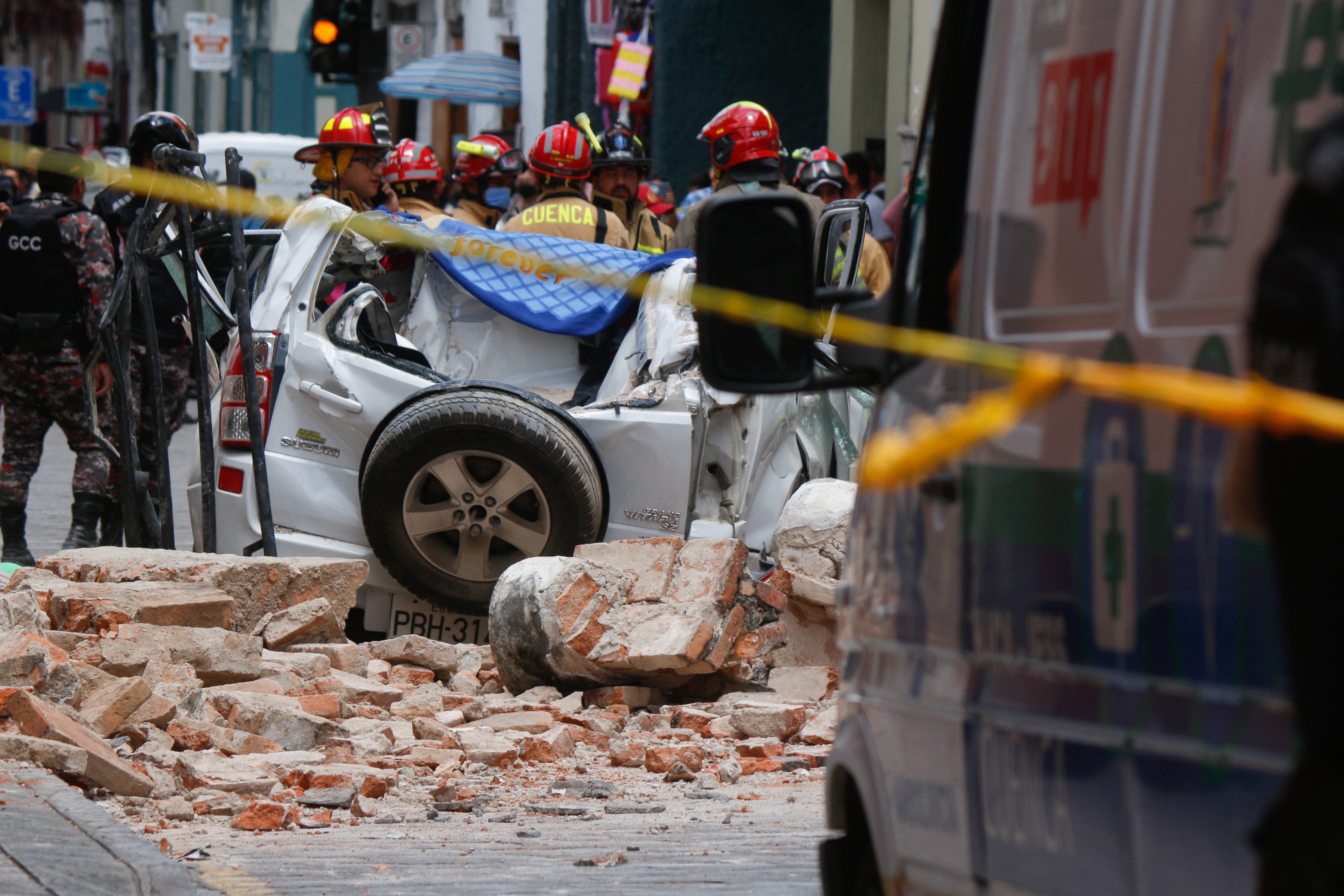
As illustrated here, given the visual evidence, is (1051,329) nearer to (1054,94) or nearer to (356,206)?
(1054,94)

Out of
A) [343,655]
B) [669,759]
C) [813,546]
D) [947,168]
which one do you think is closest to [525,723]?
[669,759]

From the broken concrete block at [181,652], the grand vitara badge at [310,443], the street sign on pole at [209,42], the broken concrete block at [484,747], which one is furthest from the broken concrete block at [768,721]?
the street sign on pole at [209,42]

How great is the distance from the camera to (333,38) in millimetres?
18875

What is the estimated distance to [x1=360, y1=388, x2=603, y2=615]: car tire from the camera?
6.77m

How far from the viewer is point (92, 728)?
536cm

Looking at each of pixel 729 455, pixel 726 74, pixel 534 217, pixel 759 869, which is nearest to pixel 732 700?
pixel 729 455

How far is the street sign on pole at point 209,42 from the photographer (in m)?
33.1

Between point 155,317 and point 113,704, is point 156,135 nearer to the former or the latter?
point 155,317

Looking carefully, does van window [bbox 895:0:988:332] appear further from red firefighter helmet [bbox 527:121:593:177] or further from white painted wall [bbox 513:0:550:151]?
white painted wall [bbox 513:0:550:151]

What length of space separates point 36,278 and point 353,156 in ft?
5.37

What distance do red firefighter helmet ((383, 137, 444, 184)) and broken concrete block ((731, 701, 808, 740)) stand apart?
6052 millimetres

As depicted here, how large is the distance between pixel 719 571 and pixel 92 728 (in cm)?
210

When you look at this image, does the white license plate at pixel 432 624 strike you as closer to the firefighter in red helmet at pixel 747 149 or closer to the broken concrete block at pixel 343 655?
the broken concrete block at pixel 343 655

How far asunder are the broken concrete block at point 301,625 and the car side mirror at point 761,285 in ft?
14.3
